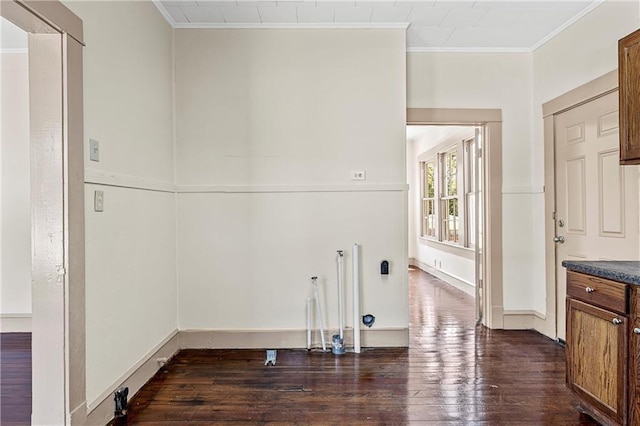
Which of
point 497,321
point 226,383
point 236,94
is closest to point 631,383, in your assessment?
point 497,321

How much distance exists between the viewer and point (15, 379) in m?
2.79

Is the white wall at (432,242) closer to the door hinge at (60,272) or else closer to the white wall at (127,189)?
the white wall at (127,189)

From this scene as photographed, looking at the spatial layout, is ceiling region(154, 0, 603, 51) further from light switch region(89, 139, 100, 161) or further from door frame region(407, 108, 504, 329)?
light switch region(89, 139, 100, 161)

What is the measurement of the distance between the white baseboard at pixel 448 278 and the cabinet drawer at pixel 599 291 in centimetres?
332

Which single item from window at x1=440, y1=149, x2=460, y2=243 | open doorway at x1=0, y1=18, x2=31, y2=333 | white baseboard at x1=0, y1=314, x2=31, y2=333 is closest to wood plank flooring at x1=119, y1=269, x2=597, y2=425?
white baseboard at x1=0, y1=314, x2=31, y2=333

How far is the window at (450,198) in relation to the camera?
677 cm

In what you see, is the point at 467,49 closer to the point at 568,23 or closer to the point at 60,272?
the point at 568,23

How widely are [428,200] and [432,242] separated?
1025mm

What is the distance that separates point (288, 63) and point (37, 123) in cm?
206

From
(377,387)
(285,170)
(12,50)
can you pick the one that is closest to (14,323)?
(12,50)

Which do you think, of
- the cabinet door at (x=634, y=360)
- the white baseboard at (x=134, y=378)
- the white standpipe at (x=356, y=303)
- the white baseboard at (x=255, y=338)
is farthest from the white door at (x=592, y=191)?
the white baseboard at (x=134, y=378)

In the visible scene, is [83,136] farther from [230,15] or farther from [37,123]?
[230,15]

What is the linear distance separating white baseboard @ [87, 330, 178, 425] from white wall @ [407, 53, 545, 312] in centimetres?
304

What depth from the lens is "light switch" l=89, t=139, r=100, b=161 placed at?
213 cm
